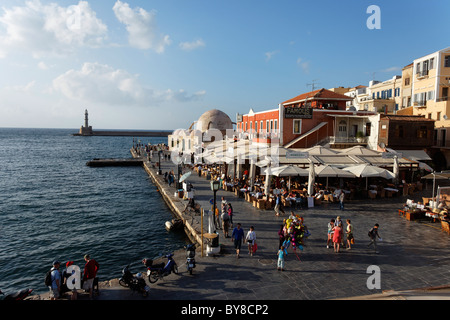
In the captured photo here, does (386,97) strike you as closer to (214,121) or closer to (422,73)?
(422,73)

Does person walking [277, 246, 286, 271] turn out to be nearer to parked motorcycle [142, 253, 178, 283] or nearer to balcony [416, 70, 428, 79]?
parked motorcycle [142, 253, 178, 283]

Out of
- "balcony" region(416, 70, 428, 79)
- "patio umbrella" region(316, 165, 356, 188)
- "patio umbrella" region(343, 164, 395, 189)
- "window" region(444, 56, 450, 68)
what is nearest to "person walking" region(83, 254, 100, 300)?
"patio umbrella" region(316, 165, 356, 188)

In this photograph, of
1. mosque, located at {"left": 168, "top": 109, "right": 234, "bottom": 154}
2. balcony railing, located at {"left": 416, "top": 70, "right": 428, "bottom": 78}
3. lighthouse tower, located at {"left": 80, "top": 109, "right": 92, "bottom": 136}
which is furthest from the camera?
lighthouse tower, located at {"left": 80, "top": 109, "right": 92, "bottom": 136}

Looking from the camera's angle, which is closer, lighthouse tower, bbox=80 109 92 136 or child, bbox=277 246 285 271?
child, bbox=277 246 285 271

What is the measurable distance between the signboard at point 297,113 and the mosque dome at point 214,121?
119ft

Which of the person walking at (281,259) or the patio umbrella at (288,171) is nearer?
the person walking at (281,259)

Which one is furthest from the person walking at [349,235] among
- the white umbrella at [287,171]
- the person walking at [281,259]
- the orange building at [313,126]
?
the orange building at [313,126]

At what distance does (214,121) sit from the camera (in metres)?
A: 63.7

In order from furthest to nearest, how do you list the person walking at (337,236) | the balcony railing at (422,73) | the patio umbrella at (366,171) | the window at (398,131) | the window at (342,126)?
the balcony railing at (422,73)
the window at (342,126)
the window at (398,131)
the patio umbrella at (366,171)
the person walking at (337,236)

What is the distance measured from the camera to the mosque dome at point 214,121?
63.2 meters

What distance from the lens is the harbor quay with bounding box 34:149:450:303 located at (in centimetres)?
809

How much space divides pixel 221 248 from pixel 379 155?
1635 cm

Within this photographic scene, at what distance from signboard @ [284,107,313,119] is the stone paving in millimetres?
14092

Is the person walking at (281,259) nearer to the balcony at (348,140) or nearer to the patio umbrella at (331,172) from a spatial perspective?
the patio umbrella at (331,172)
